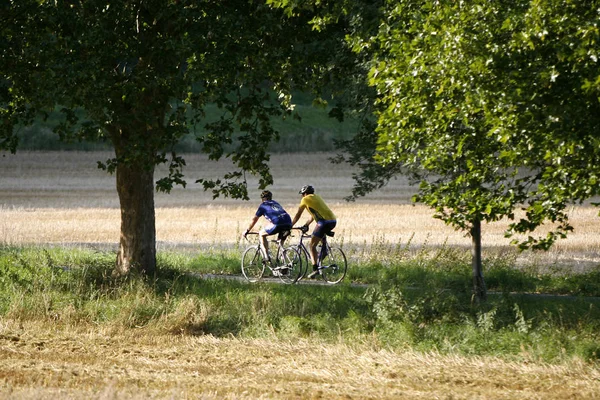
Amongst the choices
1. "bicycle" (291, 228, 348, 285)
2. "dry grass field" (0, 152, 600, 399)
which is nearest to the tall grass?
"dry grass field" (0, 152, 600, 399)

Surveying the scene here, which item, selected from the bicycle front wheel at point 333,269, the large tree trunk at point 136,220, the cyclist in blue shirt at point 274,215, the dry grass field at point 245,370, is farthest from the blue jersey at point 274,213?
the dry grass field at point 245,370

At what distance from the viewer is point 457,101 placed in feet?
44.6

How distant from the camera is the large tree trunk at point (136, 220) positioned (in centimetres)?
2006

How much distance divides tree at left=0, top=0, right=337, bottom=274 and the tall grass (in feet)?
4.91

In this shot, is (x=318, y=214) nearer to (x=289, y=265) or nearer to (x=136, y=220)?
(x=289, y=265)

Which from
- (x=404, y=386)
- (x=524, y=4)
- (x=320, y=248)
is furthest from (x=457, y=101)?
(x=320, y=248)

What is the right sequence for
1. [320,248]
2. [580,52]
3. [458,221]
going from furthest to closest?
1. [320,248]
2. [458,221]
3. [580,52]

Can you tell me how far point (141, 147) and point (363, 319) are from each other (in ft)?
16.1

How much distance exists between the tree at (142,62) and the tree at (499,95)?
12.9 feet

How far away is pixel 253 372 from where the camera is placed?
531 inches

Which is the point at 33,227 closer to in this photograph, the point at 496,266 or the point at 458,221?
the point at 496,266

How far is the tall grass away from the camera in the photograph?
49.8 feet

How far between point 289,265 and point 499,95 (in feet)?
30.3

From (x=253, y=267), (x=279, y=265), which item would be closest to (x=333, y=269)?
(x=279, y=265)
